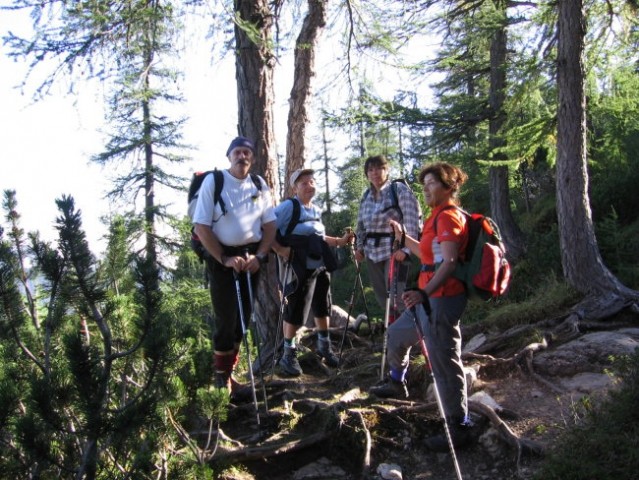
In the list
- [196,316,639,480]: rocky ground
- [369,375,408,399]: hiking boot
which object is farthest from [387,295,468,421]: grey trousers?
[369,375,408,399]: hiking boot

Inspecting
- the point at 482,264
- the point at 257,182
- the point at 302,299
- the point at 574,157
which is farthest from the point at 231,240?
→ the point at 574,157

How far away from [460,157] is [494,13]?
4673mm

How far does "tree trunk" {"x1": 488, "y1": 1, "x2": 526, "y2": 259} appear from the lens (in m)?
12.9

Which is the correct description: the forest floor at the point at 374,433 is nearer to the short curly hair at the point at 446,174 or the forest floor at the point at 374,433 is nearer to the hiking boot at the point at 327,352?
the hiking boot at the point at 327,352

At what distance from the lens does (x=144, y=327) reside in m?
2.50

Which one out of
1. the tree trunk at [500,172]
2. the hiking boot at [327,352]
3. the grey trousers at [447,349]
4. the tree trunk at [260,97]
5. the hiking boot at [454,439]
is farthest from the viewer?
the tree trunk at [500,172]

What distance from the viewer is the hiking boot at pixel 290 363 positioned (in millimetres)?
5484

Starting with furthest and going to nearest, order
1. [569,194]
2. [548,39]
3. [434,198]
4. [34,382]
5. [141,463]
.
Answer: [548,39]
[569,194]
[434,198]
[141,463]
[34,382]

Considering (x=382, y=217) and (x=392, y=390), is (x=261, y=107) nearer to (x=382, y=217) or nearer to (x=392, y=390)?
(x=382, y=217)

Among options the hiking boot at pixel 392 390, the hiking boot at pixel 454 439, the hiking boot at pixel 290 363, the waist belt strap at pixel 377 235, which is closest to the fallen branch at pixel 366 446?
the hiking boot at pixel 454 439

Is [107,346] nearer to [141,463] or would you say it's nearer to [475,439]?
[141,463]

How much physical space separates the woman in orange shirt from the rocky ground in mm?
232

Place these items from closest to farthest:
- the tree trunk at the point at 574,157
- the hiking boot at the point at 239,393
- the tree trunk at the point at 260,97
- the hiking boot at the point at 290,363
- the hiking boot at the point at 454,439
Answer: the hiking boot at the point at 454,439 → the hiking boot at the point at 239,393 → the hiking boot at the point at 290,363 → the tree trunk at the point at 260,97 → the tree trunk at the point at 574,157

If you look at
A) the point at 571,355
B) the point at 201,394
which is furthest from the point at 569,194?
the point at 201,394
